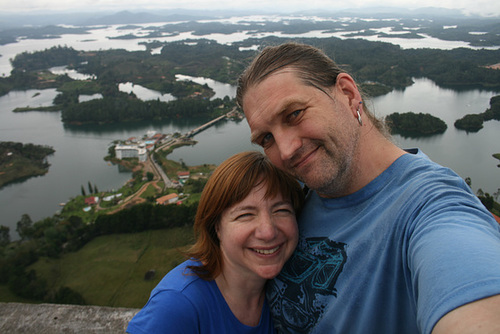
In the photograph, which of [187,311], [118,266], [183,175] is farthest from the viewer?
[183,175]

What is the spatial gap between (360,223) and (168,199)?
470 inches

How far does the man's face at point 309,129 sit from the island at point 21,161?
19109 millimetres

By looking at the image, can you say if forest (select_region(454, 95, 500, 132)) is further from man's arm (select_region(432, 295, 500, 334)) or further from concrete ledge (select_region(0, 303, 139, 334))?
man's arm (select_region(432, 295, 500, 334))

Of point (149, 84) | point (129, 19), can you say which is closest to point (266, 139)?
point (149, 84)

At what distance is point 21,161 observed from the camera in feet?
57.6

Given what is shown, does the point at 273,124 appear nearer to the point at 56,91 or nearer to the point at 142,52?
the point at 56,91

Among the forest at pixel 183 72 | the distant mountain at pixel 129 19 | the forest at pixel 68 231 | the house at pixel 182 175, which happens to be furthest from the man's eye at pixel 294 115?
the distant mountain at pixel 129 19

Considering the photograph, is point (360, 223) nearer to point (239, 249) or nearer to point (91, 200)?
point (239, 249)

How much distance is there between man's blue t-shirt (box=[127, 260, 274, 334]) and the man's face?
0.38 meters

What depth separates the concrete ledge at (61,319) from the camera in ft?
3.70

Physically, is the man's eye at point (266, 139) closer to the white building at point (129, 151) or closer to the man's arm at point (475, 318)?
the man's arm at point (475, 318)

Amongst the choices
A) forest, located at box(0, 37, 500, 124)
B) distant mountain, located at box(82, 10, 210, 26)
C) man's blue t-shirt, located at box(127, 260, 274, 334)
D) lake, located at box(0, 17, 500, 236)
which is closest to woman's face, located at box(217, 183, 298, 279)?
man's blue t-shirt, located at box(127, 260, 274, 334)

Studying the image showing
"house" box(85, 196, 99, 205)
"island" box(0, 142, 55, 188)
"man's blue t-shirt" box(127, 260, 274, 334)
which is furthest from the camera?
"island" box(0, 142, 55, 188)

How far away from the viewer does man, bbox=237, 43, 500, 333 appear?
48 centimetres
